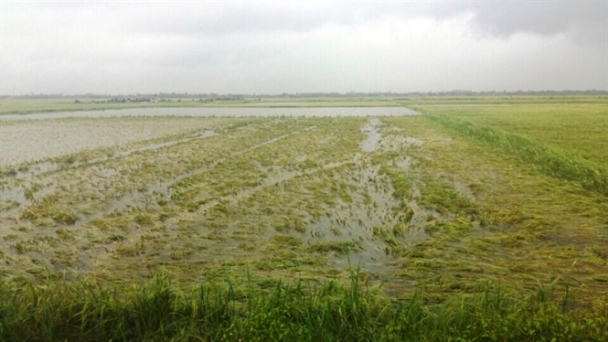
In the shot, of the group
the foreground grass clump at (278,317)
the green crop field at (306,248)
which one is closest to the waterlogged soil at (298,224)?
the green crop field at (306,248)

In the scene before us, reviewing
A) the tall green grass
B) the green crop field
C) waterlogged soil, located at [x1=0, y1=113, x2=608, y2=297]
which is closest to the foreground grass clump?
the green crop field

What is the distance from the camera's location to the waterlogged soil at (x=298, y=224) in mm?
5137

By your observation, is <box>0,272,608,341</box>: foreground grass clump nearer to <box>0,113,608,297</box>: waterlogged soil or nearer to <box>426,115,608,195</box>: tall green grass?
<box>0,113,608,297</box>: waterlogged soil

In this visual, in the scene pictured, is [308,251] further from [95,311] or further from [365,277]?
[95,311]

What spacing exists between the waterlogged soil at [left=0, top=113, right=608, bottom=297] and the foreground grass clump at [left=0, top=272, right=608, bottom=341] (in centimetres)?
66

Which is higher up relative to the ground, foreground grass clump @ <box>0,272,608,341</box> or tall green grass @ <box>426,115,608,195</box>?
tall green grass @ <box>426,115,608,195</box>

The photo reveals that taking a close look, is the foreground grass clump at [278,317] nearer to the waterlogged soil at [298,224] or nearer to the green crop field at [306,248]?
the green crop field at [306,248]

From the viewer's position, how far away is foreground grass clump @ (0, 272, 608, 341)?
3.27m

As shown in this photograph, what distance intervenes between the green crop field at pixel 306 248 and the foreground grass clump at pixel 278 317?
16 millimetres

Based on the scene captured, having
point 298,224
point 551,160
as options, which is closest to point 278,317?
point 298,224

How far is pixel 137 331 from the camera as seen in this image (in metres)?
3.63

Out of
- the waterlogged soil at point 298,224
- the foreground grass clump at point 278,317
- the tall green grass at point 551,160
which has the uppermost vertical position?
the tall green grass at point 551,160

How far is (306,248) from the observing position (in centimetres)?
594

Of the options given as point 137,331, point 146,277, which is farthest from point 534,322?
point 146,277
